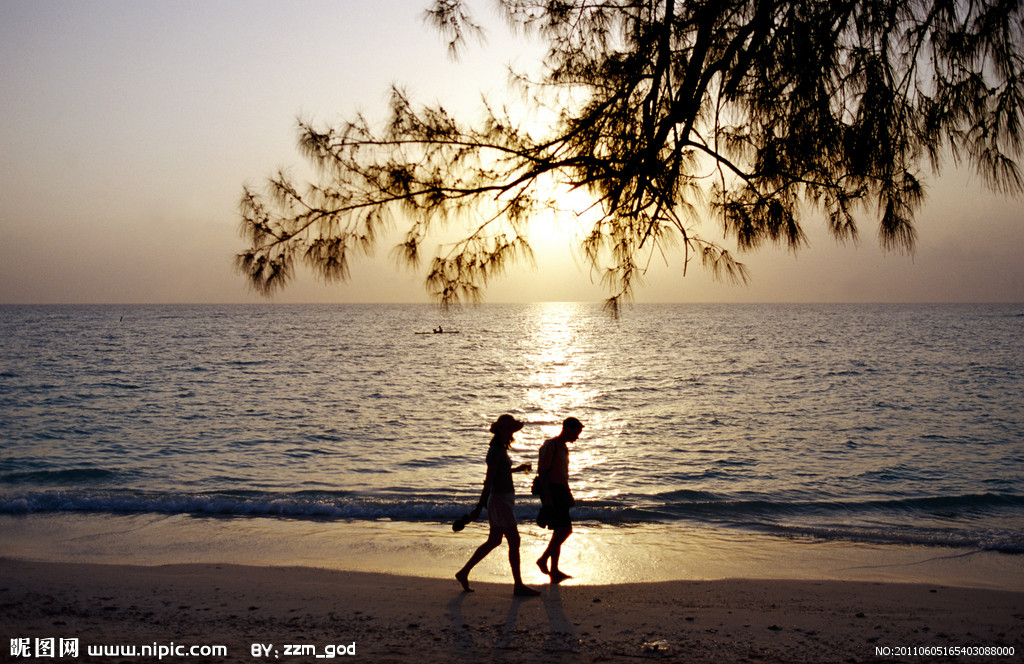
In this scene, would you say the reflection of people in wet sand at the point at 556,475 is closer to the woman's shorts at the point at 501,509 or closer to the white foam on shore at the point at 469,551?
the woman's shorts at the point at 501,509

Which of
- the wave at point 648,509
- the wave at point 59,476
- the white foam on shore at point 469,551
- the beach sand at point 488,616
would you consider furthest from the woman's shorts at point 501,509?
the wave at point 59,476

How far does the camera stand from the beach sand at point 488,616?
240 inches

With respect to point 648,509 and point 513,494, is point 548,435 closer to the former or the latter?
point 648,509

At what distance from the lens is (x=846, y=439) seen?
71.2 ft

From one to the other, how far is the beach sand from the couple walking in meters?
0.36

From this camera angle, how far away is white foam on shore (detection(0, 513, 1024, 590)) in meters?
9.42

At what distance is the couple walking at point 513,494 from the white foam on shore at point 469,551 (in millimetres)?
866

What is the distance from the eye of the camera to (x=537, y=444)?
2150 cm

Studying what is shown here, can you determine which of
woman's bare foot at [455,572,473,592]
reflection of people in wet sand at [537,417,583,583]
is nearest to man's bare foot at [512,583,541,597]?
woman's bare foot at [455,572,473,592]

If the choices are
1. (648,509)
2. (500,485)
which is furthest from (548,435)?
(500,485)

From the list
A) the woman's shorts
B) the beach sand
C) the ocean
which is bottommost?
the ocean

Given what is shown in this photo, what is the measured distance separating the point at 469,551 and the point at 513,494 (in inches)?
137

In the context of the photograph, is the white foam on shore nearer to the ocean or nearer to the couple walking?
the ocean

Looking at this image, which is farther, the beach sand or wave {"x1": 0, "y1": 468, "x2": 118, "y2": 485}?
wave {"x1": 0, "y1": 468, "x2": 118, "y2": 485}
